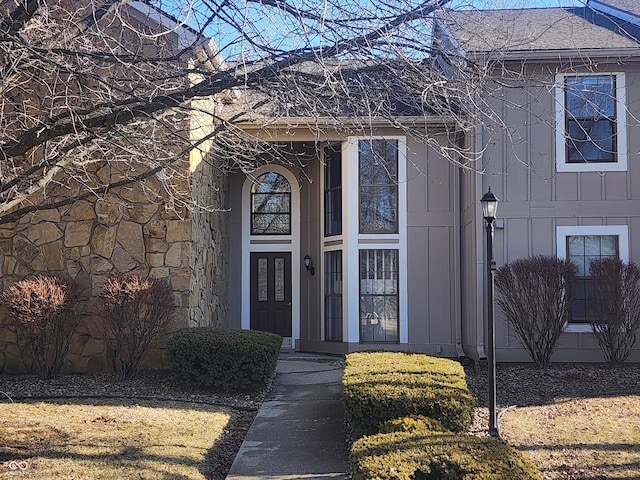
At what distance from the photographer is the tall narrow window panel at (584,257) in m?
11.0

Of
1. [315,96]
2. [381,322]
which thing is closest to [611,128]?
[381,322]

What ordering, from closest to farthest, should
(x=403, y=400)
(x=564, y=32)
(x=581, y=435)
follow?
(x=403, y=400) → (x=581, y=435) → (x=564, y=32)

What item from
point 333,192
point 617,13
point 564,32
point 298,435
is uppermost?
point 617,13

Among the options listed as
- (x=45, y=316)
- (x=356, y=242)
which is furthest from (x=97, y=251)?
(x=356, y=242)

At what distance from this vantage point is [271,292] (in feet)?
46.5

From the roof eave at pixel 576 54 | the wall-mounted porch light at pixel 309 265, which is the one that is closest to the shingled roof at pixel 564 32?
the roof eave at pixel 576 54

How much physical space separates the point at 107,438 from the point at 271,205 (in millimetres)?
8289

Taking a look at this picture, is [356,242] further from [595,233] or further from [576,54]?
[576,54]

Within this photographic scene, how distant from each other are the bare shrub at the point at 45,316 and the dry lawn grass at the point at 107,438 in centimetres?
141

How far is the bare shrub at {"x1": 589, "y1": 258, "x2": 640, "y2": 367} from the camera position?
399 inches

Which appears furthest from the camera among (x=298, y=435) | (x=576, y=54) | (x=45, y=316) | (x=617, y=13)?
(x=617, y=13)

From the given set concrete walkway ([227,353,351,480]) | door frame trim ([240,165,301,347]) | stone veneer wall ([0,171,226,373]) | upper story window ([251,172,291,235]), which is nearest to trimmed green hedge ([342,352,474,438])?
concrete walkway ([227,353,351,480])

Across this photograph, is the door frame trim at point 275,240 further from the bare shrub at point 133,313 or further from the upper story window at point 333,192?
the bare shrub at point 133,313

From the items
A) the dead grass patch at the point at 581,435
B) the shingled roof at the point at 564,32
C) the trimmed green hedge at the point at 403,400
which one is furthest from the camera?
the shingled roof at the point at 564,32
